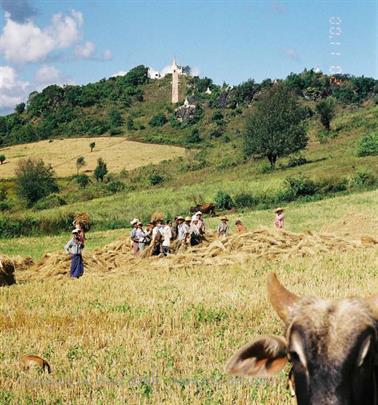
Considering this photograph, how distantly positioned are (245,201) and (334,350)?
44.5 m

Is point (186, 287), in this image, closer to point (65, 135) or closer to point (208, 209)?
point (208, 209)

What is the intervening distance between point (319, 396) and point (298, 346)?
1.12 ft

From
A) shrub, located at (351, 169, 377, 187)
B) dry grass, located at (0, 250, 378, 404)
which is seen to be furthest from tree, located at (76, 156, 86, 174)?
dry grass, located at (0, 250, 378, 404)

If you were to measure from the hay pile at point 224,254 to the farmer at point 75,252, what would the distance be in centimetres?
89

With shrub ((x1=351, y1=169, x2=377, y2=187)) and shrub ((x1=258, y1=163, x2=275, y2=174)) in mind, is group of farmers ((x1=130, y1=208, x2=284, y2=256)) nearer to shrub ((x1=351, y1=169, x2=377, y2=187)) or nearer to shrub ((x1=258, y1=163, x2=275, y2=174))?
shrub ((x1=351, y1=169, x2=377, y2=187))

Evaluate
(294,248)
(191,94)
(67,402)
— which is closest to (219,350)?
(67,402)

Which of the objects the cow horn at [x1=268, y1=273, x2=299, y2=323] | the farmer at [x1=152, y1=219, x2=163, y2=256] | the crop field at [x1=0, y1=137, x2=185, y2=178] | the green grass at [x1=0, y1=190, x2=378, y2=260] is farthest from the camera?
the crop field at [x1=0, y1=137, x2=185, y2=178]

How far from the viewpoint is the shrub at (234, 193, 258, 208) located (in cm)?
4766

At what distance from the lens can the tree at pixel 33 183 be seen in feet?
259

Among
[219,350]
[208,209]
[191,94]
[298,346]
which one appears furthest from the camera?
[191,94]

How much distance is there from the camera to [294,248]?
61.5 feet

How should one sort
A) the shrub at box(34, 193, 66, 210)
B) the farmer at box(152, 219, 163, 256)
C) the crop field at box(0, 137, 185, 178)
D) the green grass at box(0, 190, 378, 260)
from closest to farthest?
the farmer at box(152, 219, 163, 256) → the green grass at box(0, 190, 378, 260) → the shrub at box(34, 193, 66, 210) → the crop field at box(0, 137, 185, 178)

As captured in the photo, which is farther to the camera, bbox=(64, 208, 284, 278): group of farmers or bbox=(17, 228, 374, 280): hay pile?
bbox=(64, 208, 284, 278): group of farmers

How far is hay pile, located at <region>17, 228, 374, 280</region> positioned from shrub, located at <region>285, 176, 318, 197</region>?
28.2 metres
